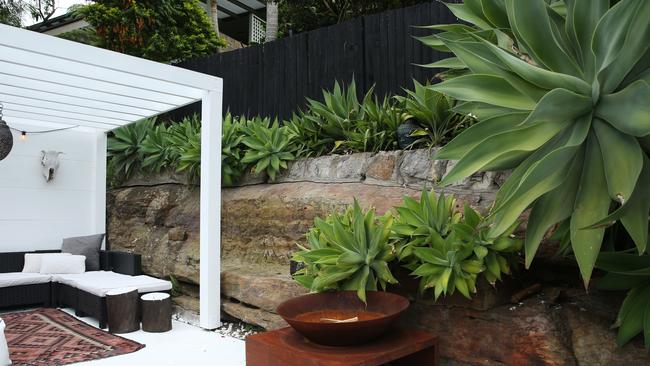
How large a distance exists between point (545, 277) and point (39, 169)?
6.20 m

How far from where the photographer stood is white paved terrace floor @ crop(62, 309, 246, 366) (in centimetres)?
342

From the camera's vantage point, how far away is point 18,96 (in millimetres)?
4812

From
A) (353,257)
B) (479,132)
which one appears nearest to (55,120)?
(353,257)

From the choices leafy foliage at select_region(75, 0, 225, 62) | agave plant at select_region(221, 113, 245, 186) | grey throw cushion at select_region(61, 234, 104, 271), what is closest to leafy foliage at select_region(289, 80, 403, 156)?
agave plant at select_region(221, 113, 245, 186)

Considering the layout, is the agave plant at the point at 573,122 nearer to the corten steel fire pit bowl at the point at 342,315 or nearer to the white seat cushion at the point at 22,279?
the corten steel fire pit bowl at the point at 342,315

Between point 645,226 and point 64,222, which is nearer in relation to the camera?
point 645,226

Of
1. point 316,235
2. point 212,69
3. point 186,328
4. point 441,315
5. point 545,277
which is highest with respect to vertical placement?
point 212,69

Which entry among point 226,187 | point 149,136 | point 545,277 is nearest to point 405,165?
point 545,277

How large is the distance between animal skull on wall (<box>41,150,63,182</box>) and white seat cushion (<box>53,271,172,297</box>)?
175 cm

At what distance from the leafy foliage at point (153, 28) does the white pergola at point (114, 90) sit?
9.90 feet

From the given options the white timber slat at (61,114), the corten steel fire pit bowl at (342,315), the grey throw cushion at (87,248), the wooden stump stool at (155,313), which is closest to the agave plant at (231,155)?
the white timber slat at (61,114)

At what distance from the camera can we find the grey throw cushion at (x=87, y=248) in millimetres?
5609

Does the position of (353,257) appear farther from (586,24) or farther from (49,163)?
(49,163)

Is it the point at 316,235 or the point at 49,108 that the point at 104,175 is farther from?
the point at 316,235
